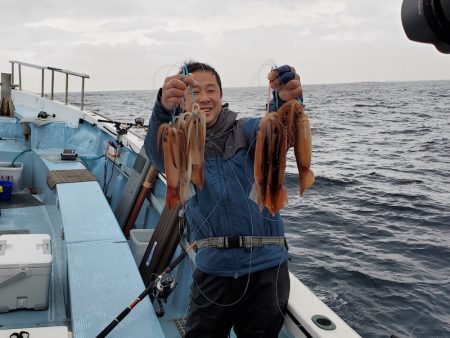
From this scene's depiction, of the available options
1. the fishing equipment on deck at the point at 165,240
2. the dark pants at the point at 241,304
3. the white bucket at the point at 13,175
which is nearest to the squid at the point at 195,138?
the dark pants at the point at 241,304

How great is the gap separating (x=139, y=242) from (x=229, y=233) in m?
2.91

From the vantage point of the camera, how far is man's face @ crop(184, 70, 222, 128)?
2.59 m

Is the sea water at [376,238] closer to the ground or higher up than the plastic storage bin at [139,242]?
closer to the ground

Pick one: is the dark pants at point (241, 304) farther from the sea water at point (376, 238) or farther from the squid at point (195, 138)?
the sea water at point (376, 238)

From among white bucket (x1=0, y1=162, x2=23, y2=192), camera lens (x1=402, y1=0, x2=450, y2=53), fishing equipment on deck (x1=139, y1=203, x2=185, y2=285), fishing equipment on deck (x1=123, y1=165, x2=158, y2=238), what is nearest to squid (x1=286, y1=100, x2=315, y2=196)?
camera lens (x1=402, y1=0, x2=450, y2=53)

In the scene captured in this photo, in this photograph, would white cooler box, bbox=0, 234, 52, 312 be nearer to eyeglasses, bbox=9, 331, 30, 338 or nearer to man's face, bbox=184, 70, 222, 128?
eyeglasses, bbox=9, 331, 30, 338

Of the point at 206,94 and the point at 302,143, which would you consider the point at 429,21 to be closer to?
the point at 302,143

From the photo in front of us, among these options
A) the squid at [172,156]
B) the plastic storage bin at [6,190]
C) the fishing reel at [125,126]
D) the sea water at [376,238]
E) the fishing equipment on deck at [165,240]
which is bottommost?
the sea water at [376,238]

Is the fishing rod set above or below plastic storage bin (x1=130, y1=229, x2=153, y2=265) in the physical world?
above

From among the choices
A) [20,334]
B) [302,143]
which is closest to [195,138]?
[302,143]

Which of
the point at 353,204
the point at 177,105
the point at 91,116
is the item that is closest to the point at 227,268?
the point at 177,105

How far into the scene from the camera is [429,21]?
1507 mm

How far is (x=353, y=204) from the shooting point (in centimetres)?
1071

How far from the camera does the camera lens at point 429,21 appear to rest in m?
1.49
